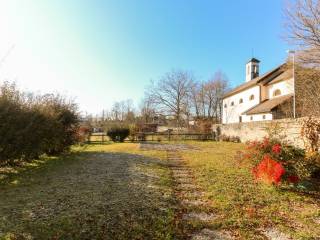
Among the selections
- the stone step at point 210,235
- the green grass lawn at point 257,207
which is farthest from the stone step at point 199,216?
the stone step at point 210,235

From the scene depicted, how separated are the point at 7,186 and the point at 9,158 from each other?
1.85 meters

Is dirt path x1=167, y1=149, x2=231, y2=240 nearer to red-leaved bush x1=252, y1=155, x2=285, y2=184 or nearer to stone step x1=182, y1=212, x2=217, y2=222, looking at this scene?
stone step x1=182, y1=212, x2=217, y2=222

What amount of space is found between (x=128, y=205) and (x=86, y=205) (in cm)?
91

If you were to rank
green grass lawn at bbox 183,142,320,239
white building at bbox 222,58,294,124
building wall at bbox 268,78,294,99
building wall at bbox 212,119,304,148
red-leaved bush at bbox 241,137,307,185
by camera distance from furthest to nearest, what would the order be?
white building at bbox 222,58,294,124 → building wall at bbox 268,78,294,99 → building wall at bbox 212,119,304,148 → red-leaved bush at bbox 241,137,307,185 → green grass lawn at bbox 183,142,320,239

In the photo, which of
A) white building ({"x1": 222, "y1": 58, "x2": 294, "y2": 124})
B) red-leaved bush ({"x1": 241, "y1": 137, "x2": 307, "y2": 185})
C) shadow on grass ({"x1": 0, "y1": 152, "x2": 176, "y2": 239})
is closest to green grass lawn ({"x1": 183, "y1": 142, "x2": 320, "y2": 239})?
red-leaved bush ({"x1": 241, "y1": 137, "x2": 307, "y2": 185})

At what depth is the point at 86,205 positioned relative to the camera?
19.1ft

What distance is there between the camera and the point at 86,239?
4.25 meters

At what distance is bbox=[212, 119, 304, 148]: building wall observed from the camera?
15.2 metres

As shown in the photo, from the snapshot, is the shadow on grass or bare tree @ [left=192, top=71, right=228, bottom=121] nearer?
the shadow on grass

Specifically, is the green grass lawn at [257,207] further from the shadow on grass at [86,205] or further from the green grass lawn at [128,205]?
the shadow on grass at [86,205]

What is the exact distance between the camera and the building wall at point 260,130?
598 inches

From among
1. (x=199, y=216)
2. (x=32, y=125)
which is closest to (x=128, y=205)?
(x=199, y=216)

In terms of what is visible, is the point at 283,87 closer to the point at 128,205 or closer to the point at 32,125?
the point at 32,125

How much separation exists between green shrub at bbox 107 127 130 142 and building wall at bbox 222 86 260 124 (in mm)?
17920
